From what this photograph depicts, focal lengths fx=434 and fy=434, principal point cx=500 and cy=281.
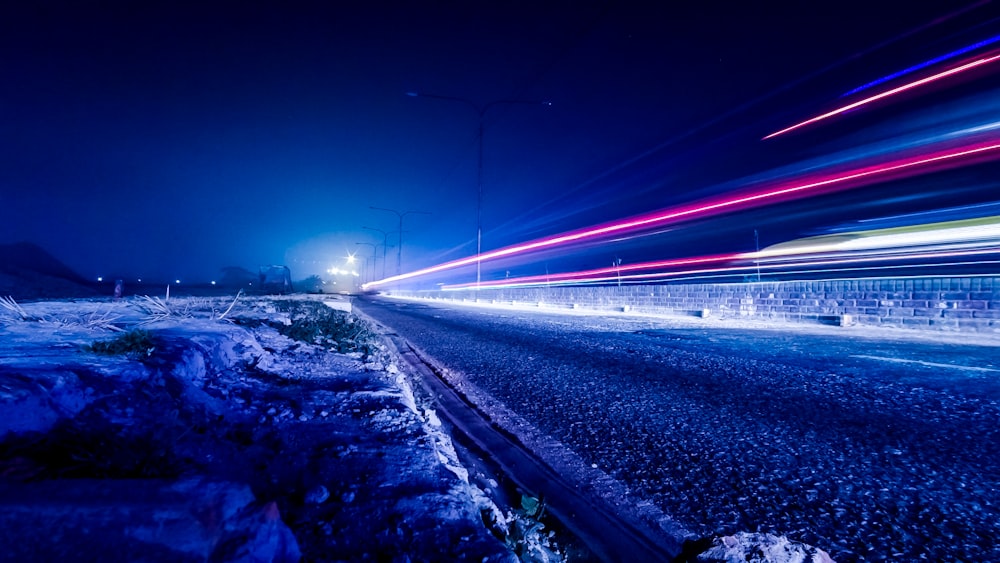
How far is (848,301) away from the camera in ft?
37.2

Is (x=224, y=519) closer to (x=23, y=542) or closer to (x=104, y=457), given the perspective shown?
(x=23, y=542)

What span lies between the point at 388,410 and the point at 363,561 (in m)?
1.84

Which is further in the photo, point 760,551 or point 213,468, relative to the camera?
point 213,468

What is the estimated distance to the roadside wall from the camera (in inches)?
354

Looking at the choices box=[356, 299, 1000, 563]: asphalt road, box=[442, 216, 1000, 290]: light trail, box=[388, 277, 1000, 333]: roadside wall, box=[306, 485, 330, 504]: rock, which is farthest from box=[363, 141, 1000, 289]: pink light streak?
box=[306, 485, 330, 504]: rock

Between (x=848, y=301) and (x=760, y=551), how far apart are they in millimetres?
12694

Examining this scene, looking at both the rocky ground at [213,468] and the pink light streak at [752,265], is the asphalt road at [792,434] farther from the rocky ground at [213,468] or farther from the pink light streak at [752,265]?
the pink light streak at [752,265]

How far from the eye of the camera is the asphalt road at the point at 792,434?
1884mm

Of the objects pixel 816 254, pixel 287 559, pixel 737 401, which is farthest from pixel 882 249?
pixel 287 559

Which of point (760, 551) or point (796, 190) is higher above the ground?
point (796, 190)

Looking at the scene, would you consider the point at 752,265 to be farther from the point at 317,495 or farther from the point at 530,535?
the point at 317,495

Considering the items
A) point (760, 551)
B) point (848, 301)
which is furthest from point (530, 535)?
point (848, 301)

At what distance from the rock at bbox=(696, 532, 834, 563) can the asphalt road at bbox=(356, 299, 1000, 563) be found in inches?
4.7

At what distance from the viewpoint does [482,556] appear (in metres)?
1.50
